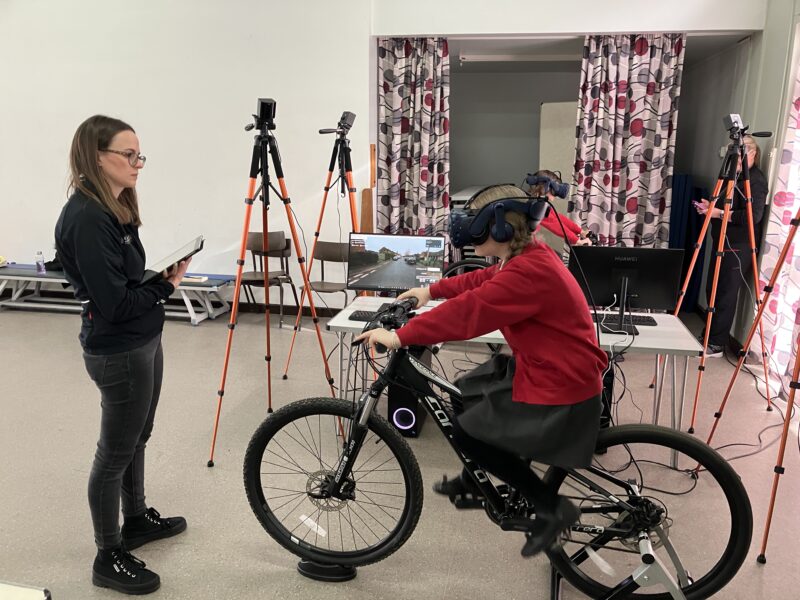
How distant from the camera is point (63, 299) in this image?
6.21 metres

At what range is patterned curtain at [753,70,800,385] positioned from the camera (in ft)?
13.3

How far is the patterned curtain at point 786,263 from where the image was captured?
4055 mm

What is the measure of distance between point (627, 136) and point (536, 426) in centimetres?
404

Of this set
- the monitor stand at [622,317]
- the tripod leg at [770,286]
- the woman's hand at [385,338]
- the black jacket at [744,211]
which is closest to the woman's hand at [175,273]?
the woman's hand at [385,338]

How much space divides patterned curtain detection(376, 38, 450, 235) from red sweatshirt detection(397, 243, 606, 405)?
373 centimetres

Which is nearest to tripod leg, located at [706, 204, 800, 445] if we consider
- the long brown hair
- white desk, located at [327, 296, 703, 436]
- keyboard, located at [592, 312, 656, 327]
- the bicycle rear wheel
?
white desk, located at [327, 296, 703, 436]

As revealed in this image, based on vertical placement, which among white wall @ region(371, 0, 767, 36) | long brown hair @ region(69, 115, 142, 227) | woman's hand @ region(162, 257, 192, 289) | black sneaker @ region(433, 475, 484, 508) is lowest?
black sneaker @ region(433, 475, 484, 508)

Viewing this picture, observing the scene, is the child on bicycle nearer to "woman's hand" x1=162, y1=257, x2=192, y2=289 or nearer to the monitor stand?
"woman's hand" x1=162, y1=257, x2=192, y2=289

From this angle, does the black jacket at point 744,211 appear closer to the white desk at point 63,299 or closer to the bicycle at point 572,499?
the bicycle at point 572,499

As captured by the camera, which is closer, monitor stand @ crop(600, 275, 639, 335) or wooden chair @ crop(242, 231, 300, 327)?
monitor stand @ crop(600, 275, 639, 335)

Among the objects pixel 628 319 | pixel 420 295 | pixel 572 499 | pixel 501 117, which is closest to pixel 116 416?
pixel 420 295

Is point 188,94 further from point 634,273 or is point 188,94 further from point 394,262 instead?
point 634,273

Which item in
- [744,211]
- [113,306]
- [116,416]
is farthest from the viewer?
[744,211]

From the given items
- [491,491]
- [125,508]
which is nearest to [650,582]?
[491,491]
